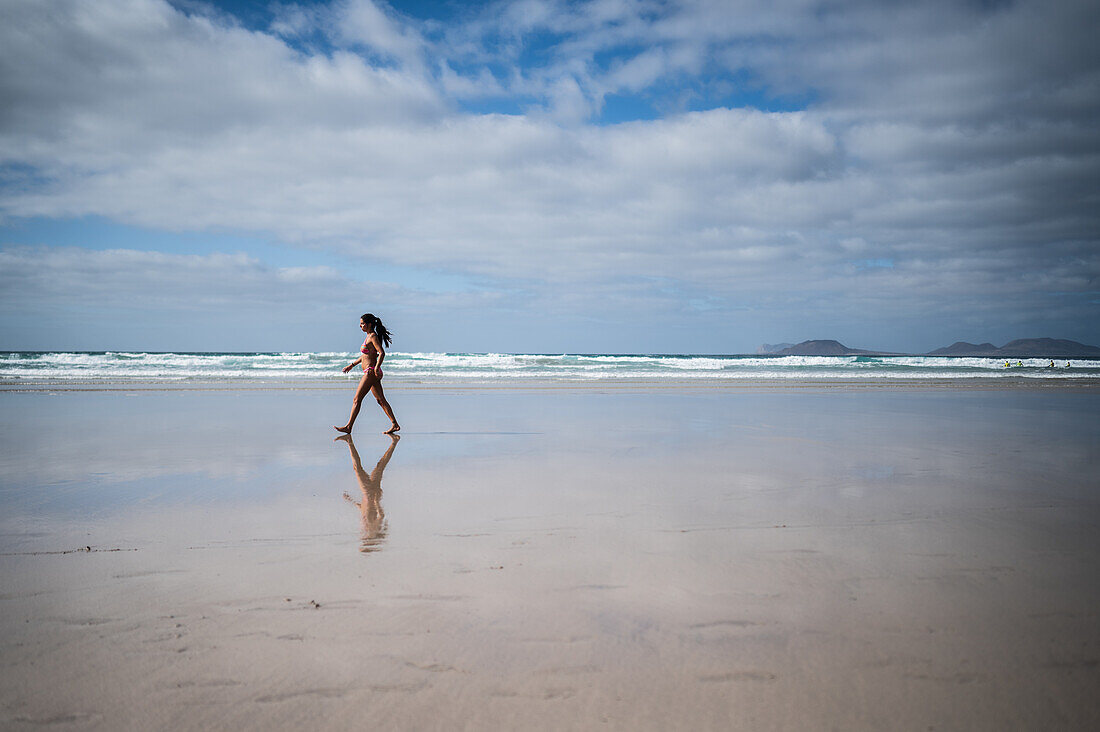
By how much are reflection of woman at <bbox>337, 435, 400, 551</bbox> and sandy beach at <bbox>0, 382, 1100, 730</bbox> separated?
0.17ft

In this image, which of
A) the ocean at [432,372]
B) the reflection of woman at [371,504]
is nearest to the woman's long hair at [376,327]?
the reflection of woman at [371,504]

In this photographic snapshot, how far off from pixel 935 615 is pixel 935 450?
5651 millimetres

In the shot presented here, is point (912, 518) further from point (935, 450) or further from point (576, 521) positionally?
point (935, 450)

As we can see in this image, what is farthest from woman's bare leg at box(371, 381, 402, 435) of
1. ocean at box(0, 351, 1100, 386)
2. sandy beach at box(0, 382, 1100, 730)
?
ocean at box(0, 351, 1100, 386)

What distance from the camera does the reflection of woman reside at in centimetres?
389

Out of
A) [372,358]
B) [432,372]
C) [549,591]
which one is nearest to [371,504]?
[549,591]

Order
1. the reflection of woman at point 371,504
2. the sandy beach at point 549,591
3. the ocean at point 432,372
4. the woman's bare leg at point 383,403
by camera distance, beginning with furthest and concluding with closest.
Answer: the ocean at point 432,372 → the woman's bare leg at point 383,403 → the reflection of woman at point 371,504 → the sandy beach at point 549,591

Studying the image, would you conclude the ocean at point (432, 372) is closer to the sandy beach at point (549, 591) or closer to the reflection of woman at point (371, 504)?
the reflection of woman at point (371, 504)

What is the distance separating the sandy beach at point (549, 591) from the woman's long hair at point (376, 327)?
3.38m

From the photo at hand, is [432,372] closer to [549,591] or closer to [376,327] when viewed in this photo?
[376,327]

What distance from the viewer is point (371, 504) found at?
4828 mm

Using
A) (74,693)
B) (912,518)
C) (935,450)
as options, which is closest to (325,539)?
(74,693)

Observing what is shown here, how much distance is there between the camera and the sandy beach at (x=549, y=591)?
2.11 metres

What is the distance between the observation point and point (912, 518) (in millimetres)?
Answer: 4391
